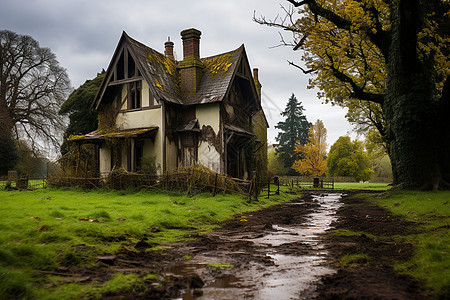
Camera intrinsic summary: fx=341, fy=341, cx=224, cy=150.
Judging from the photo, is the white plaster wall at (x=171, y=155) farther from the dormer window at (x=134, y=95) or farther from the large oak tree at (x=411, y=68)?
the large oak tree at (x=411, y=68)

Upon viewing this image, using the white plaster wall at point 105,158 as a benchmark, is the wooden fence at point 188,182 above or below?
below

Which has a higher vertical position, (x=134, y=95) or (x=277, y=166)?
(x=134, y=95)

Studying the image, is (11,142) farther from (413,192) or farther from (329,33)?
(413,192)

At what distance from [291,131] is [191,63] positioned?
153 feet

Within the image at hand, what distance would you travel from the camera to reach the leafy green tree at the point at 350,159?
182ft

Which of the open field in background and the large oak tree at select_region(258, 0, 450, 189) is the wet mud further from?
the large oak tree at select_region(258, 0, 450, 189)

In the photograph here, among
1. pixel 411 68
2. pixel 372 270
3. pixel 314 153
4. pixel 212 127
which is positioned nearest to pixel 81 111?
pixel 212 127

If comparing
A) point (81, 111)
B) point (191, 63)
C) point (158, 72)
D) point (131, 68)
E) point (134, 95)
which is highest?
point (191, 63)

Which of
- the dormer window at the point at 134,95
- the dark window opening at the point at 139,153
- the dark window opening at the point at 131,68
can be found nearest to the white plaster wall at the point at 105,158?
the dark window opening at the point at 139,153

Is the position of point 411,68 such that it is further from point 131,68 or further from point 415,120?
point 131,68

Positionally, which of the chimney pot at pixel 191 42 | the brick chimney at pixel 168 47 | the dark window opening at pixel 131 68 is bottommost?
the dark window opening at pixel 131 68

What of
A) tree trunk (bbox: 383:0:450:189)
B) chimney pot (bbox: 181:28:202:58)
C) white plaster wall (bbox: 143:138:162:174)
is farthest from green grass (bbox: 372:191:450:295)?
chimney pot (bbox: 181:28:202:58)

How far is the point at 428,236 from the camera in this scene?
7.13 metres

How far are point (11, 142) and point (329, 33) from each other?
3013 centimetres
